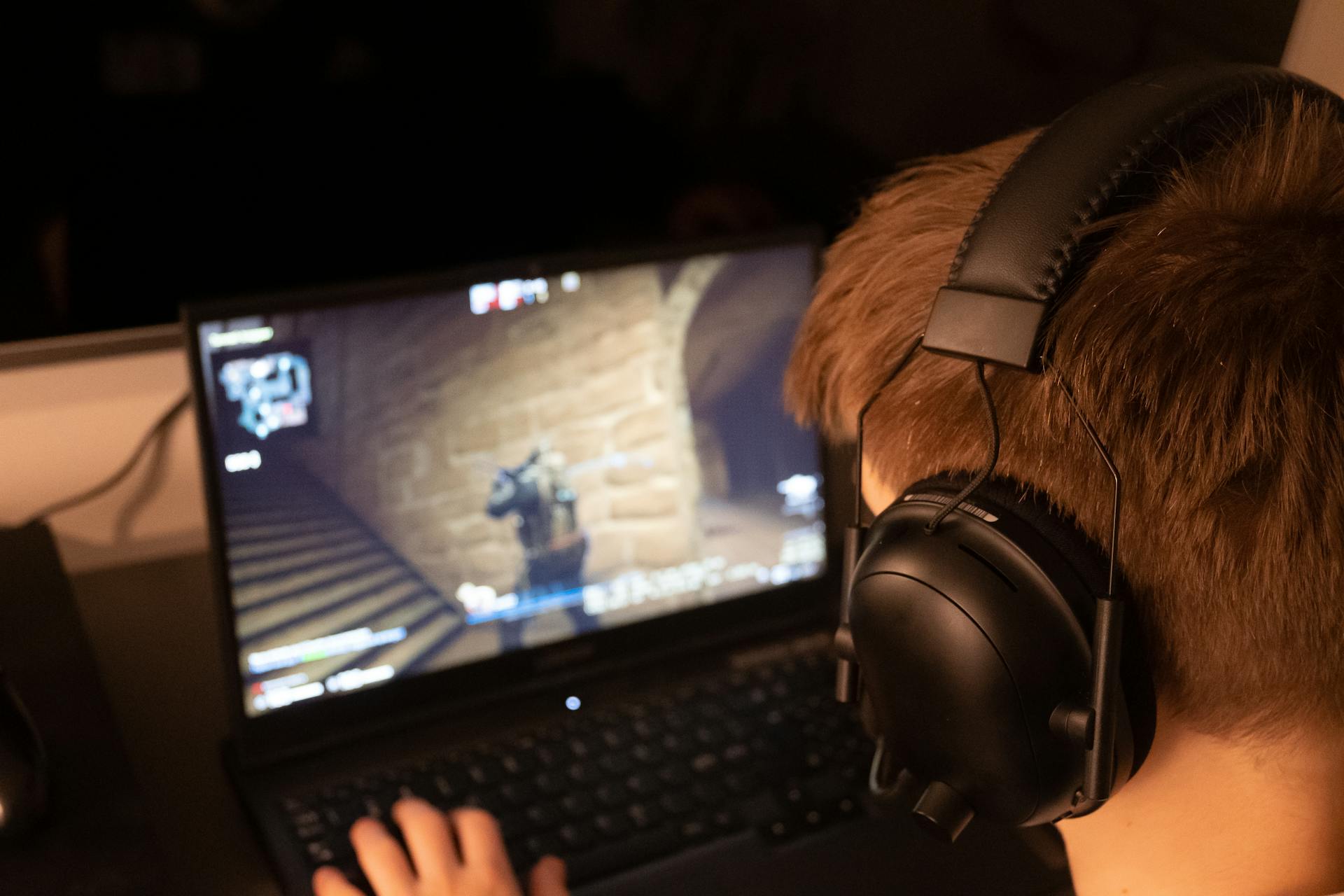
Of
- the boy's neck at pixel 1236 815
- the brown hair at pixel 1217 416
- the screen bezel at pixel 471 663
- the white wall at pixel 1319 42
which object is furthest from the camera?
the white wall at pixel 1319 42

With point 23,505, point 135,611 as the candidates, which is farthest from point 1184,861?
point 23,505

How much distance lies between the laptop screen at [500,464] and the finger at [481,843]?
0.18 metres

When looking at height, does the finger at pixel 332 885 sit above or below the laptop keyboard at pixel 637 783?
above

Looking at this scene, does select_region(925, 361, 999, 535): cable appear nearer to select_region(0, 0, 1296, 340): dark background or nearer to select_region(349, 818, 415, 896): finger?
select_region(349, 818, 415, 896): finger

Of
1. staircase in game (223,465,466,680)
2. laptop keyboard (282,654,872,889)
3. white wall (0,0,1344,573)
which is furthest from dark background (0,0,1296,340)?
laptop keyboard (282,654,872,889)

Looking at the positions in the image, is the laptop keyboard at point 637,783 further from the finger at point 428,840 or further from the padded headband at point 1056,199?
the padded headband at point 1056,199

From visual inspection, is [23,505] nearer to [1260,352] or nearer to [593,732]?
[593,732]

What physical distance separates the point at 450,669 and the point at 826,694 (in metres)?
0.29

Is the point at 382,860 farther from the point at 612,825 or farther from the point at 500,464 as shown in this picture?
the point at 500,464

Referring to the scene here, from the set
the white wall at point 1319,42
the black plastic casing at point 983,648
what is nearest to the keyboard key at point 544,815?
the black plastic casing at point 983,648

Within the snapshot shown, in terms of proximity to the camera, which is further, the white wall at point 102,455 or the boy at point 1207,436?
the white wall at point 102,455

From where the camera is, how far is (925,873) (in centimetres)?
70

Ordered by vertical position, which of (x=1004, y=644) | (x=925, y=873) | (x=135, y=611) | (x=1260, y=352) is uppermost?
(x=1260, y=352)

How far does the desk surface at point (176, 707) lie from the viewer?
0.69 m
